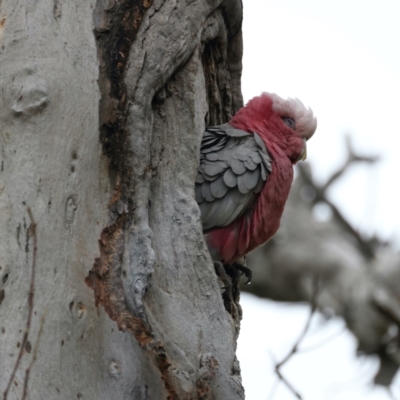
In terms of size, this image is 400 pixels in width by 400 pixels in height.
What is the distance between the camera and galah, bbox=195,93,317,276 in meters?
3.39

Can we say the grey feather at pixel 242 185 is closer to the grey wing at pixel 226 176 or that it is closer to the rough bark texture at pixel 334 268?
the grey wing at pixel 226 176

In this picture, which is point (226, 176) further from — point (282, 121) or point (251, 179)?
point (282, 121)

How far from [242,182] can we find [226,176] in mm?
91

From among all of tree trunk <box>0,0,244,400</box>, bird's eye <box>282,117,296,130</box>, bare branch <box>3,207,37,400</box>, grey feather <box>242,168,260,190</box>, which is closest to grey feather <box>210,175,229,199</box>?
grey feather <box>242,168,260,190</box>

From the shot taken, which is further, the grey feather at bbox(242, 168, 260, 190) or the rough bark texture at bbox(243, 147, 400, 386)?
the rough bark texture at bbox(243, 147, 400, 386)

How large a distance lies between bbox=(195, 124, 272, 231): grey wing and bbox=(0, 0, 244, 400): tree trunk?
313 mm

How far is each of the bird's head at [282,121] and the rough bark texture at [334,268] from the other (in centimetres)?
436

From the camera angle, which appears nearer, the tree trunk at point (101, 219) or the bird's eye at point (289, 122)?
the tree trunk at point (101, 219)

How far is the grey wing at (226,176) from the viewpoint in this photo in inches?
133

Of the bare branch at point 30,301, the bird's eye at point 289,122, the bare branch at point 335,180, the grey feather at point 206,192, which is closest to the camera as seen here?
the bare branch at point 30,301

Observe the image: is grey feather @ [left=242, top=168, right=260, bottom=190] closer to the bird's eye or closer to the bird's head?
the bird's head

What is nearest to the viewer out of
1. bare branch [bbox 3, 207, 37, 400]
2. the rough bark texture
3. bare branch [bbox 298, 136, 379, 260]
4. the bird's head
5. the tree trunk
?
bare branch [bbox 3, 207, 37, 400]

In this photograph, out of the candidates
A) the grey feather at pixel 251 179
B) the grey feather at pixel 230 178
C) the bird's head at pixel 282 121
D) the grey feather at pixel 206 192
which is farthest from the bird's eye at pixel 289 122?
the grey feather at pixel 206 192

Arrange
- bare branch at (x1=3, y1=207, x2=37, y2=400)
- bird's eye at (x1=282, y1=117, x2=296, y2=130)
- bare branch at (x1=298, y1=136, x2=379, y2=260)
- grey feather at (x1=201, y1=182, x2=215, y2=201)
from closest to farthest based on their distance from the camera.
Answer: bare branch at (x1=3, y1=207, x2=37, y2=400) < grey feather at (x1=201, y1=182, x2=215, y2=201) < bird's eye at (x1=282, y1=117, x2=296, y2=130) < bare branch at (x1=298, y1=136, x2=379, y2=260)
